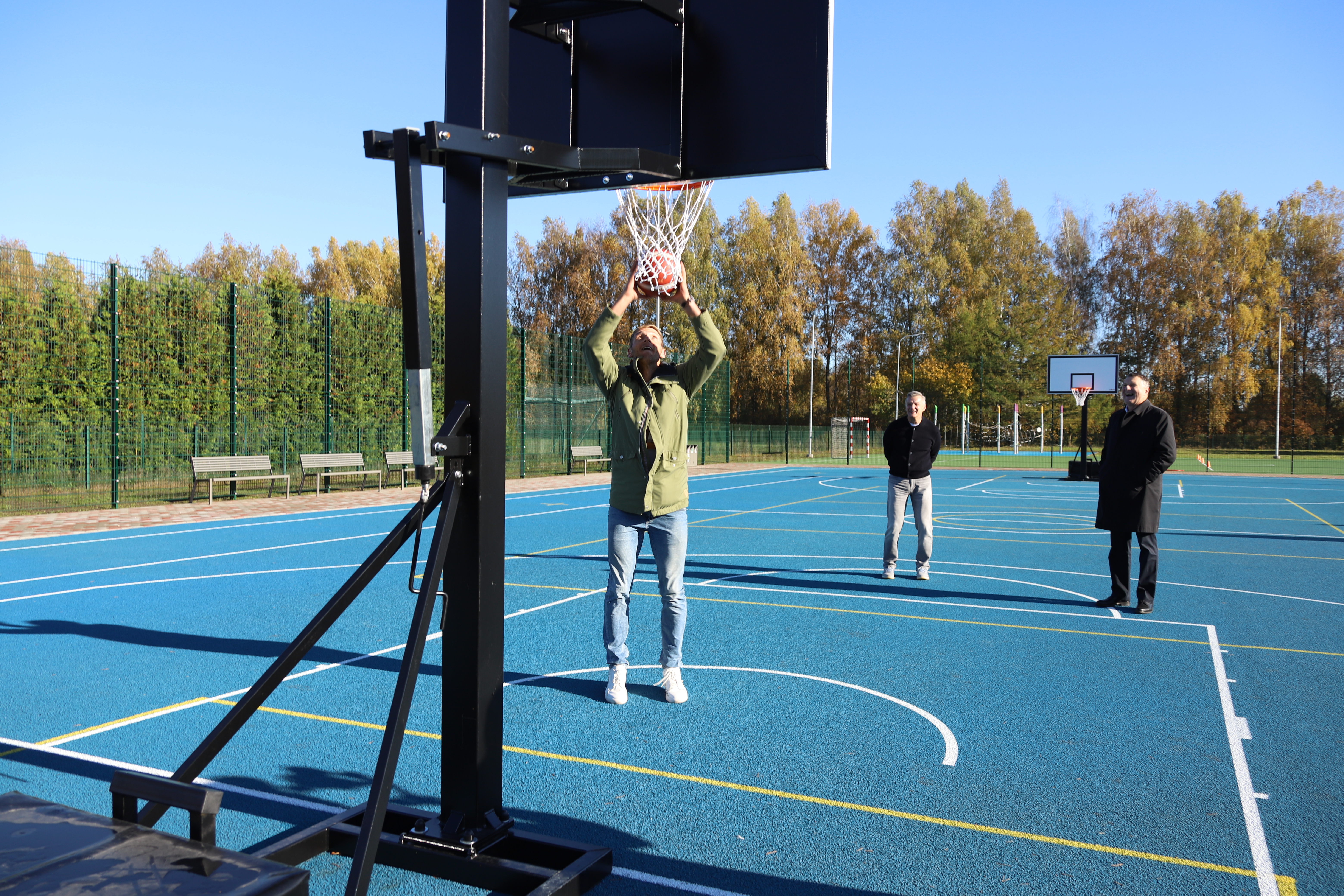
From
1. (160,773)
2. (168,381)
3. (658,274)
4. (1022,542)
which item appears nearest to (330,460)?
(168,381)

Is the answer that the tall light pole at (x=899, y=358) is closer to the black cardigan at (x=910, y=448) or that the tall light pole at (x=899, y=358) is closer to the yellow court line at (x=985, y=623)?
the black cardigan at (x=910, y=448)

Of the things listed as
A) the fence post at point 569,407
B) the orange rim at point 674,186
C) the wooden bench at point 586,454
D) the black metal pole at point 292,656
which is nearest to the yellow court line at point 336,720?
the black metal pole at point 292,656

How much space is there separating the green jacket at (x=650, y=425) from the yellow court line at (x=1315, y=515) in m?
13.5

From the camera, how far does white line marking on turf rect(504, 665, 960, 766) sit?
4750 millimetres

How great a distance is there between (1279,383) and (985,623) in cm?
4653

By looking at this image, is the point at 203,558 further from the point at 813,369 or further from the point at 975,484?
the point at 813,369

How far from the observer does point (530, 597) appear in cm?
859

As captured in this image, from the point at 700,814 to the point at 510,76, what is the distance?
3.07 m

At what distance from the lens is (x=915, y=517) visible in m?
9.66

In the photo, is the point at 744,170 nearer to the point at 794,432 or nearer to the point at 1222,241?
the point at 794,432

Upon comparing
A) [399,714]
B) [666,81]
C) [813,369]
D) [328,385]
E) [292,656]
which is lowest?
[399,714]

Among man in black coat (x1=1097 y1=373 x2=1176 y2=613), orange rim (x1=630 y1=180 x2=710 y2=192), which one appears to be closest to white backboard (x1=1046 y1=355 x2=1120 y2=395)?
man in black coat (x1=1097 y1=373 x2=1176 y2=613)

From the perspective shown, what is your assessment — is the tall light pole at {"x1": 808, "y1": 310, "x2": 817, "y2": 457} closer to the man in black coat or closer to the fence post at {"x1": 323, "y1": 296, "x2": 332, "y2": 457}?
the fence post at {"x1": 323, "y1": 296, "x2": 332, "y2": 457}

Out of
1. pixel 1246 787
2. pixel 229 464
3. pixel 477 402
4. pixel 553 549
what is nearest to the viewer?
pixel 477 402
